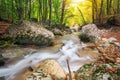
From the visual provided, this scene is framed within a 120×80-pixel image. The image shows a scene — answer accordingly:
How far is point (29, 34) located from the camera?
33.9 feet

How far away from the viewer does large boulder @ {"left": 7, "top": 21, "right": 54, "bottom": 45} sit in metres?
10.3

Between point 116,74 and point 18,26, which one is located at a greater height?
point 18,26

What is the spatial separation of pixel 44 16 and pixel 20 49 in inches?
805

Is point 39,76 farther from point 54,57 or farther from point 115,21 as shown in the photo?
point 115,21

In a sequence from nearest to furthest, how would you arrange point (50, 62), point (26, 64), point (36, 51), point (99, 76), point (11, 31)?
point (99, 76)
point (50, 62)
point (26, 64)
point (36, 51)
point (11, 31)

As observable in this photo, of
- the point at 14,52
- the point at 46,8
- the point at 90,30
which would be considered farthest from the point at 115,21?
the point at 14,52

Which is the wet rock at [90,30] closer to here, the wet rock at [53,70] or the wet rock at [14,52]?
the wet rock at [14,52]

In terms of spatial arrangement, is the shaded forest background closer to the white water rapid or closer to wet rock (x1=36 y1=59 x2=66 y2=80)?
the white water rapid

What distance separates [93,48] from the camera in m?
9.98

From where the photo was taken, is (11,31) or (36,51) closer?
(36,51)

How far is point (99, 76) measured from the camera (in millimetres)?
5109

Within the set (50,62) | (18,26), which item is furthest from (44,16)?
(50,62)

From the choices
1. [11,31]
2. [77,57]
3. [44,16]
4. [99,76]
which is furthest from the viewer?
[44,16]

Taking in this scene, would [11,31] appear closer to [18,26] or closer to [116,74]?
[18,26]
